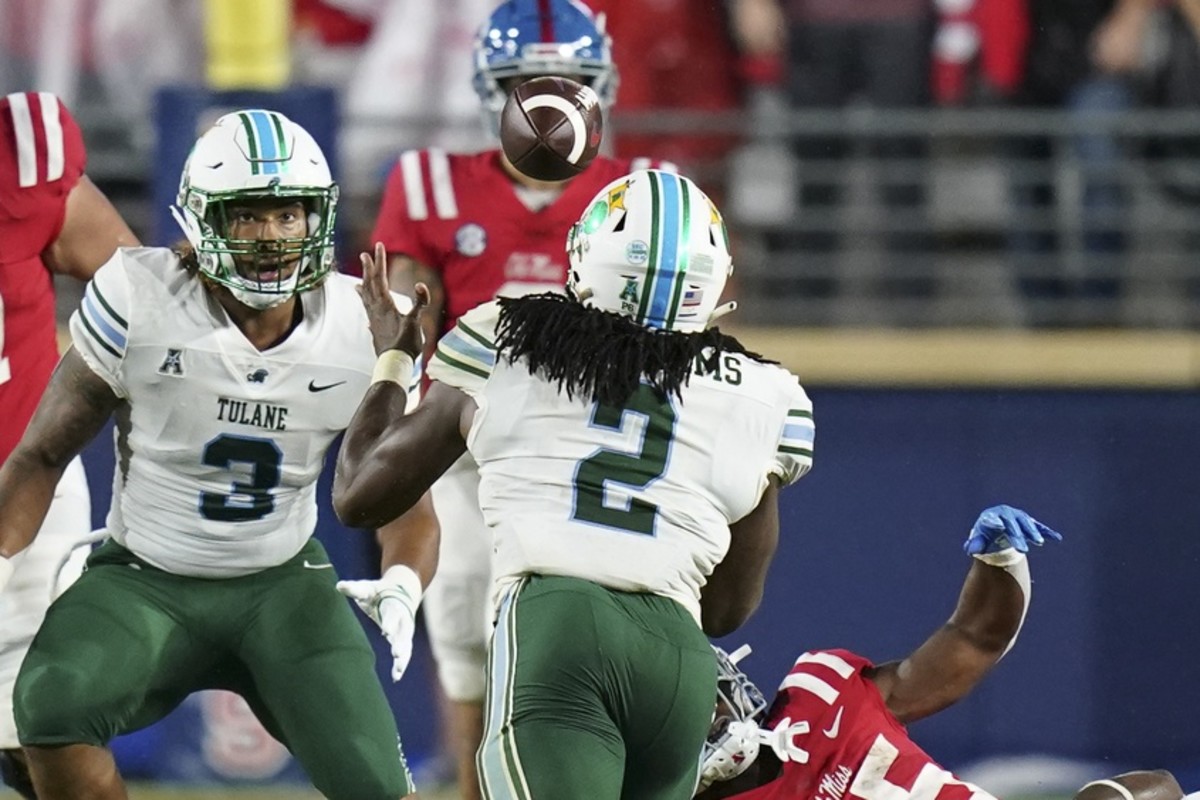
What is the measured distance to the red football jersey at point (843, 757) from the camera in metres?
3.86

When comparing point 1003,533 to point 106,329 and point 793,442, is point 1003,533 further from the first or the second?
point 106,329

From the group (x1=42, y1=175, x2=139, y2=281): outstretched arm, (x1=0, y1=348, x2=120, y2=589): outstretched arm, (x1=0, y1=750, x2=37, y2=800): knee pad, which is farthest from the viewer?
(x1=42, y1=175, x2=139, y2=281): outstretched arm

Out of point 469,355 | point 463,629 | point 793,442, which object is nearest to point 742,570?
point 793,442

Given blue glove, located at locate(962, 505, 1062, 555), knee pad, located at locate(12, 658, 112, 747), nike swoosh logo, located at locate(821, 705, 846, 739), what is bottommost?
knee pad, located at locate(12, 658, 112, 747)

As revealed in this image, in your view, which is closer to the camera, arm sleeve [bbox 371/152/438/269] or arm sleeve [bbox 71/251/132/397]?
arm sleeve [bbox 71/251/132/397]

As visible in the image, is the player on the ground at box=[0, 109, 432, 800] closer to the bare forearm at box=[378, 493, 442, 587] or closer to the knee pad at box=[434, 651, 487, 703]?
the bare forearm at box=[378, 493, 442, 587]

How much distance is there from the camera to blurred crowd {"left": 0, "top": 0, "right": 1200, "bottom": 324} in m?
6.84

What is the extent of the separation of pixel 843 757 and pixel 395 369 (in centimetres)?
102

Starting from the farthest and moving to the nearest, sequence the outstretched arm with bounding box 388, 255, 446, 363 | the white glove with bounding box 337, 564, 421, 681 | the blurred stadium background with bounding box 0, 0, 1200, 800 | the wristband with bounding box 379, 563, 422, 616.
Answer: the blurred stadium background with bounding box 0, 0, 1200, 800, the outstretched arm with bounding box 388, 255, 446, 363, the wristband with bounding box 379, 563, 422, 616, the white glove with bounding box 337, 564, 421, 681

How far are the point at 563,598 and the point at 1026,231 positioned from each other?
3635 mm

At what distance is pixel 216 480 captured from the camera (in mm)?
4309

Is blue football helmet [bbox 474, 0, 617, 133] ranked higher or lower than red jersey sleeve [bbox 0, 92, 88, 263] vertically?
higher

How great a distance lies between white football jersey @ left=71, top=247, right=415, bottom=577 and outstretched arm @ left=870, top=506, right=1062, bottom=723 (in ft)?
3.75

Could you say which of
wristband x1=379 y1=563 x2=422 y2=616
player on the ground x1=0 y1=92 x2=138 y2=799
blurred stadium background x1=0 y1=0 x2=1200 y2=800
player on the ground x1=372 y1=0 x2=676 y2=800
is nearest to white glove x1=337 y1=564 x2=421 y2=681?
wristband x1=379 y1=563 x2=422 y2=616
